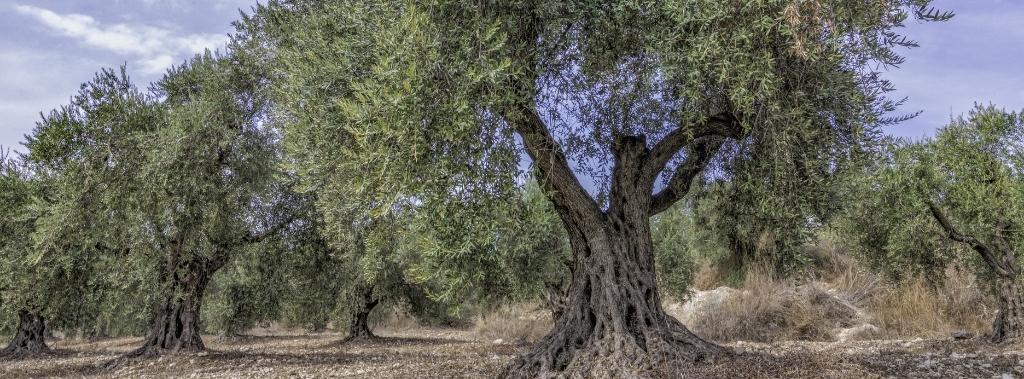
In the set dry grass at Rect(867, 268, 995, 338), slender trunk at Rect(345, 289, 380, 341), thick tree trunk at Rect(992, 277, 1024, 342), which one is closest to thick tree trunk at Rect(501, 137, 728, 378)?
thick tree trunk at Rect(992, 277, 1024, 342)

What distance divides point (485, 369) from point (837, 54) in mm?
6472

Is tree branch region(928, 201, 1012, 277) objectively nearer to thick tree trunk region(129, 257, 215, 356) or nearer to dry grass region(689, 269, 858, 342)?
dry grass region(689, 269, 858, 342)

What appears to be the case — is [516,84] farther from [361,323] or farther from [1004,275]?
[361,323]

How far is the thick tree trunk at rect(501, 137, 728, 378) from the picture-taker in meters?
7.29

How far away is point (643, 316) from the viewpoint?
304 inches

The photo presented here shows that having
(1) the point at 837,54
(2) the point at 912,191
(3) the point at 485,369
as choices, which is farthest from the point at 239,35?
(2) the point at 912,191

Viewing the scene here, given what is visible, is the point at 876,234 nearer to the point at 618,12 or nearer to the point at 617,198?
the point at 617,198

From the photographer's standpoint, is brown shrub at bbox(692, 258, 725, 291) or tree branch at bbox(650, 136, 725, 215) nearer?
tree branch at bbox(650, 136, 725, 215)

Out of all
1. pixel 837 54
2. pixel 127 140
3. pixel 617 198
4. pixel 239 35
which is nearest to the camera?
pixel 837 54

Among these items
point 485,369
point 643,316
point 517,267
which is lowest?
point 485,369

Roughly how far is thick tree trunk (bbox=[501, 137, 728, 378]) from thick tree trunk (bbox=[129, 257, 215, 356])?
10.2 m

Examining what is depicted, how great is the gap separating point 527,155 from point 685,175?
2817mm

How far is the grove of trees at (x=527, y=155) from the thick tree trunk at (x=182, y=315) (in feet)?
0.17

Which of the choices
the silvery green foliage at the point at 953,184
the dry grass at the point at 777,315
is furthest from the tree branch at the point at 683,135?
the dry grass at the point at 777,315
